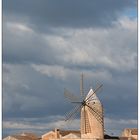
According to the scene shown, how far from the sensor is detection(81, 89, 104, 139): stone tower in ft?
111

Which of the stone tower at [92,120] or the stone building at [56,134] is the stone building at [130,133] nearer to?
the stone building at [56,134]

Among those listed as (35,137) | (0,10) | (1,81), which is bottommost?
(35,137)

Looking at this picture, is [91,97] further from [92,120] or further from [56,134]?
[56,134]

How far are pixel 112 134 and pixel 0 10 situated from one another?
32.2 meters

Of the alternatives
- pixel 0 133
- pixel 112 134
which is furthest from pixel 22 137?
pixel 0 133

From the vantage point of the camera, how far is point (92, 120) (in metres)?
33.9

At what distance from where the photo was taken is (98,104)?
34281 mm

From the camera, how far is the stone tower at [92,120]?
33812mm

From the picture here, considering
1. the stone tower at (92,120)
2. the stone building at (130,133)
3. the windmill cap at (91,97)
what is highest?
the windmill cap at (91,97)

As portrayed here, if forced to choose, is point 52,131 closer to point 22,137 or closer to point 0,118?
point 22,137

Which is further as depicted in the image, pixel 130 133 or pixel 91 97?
pixel 130 133

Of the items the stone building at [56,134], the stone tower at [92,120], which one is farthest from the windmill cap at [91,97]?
the stone building at [56,134]

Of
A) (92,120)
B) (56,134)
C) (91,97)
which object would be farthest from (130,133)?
(92,120)

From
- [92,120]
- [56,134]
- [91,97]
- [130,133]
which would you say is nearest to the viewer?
[92,120]
